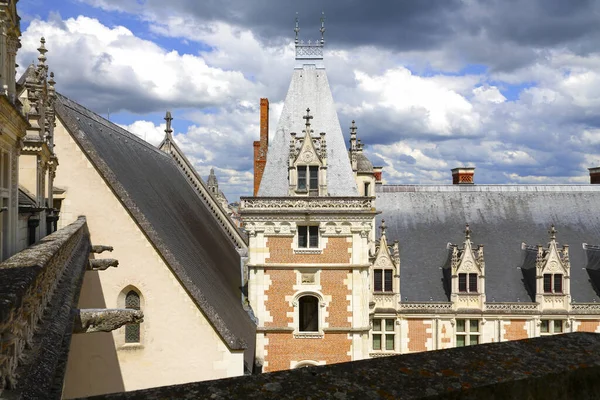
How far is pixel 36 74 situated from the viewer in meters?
10.6

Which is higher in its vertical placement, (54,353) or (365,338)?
(54,353)

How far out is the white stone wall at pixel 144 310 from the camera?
1290cm

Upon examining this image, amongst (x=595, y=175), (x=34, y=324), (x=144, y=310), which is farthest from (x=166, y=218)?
(x=595, y=175)

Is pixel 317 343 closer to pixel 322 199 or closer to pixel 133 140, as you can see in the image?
pixel 322 199

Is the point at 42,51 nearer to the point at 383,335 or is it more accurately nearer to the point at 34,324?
the point at 34,324

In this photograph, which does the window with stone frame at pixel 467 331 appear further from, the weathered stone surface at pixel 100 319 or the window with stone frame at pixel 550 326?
the weathered stone surface at pixel 100 319

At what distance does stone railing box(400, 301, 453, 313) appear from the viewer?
88.4ft

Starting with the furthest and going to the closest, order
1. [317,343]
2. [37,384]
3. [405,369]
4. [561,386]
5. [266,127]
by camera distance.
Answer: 1. [266,127]
2. [317,343]
3. [37,384]
4. [561,386]
5. [405,369]

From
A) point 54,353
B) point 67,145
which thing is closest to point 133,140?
point 67,145

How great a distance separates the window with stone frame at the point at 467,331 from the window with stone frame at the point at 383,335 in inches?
123

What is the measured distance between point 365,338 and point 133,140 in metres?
12.4

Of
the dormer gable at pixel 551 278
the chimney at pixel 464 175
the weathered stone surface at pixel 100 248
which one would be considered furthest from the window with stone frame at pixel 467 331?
the weathered stone surface at pixel 100 248

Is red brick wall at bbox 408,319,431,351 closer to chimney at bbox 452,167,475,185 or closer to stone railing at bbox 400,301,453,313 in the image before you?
stone railing at bbox 400,301,453,313

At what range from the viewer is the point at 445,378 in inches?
115
